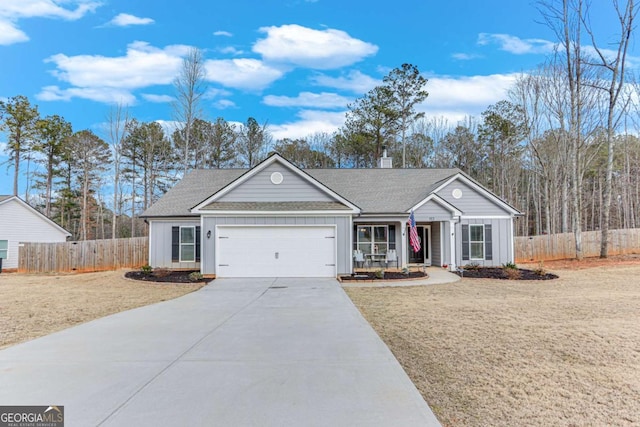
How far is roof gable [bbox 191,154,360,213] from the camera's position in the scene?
14.8m

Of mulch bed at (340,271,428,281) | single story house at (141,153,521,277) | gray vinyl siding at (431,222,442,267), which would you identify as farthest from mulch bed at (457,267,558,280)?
mulch bed at (340,271,428,281)

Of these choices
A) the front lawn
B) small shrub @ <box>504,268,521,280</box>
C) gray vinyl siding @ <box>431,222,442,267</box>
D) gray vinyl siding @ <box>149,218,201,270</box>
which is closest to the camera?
the front lawn

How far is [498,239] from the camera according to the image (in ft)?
57.4

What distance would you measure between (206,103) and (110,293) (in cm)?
2002

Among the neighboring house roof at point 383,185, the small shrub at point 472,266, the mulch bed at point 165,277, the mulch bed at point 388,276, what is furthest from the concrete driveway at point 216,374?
the small shrub at point 472,266

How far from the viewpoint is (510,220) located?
17594 millimetres

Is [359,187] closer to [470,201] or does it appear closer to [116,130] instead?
[470,201]

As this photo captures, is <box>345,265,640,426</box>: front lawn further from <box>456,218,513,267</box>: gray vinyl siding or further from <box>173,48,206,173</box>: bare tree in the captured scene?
<box>173,48,206,173</box>: bare tree

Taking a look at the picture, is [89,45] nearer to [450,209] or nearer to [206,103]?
[206,103]

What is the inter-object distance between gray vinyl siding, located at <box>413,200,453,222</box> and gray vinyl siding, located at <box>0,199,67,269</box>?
23.4 m

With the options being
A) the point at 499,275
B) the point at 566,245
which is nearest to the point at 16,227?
the point at 499,275

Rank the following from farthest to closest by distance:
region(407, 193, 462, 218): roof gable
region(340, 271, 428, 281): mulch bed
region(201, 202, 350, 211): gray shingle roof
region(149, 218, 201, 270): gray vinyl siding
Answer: region(407, 193, 462, 218): roof gable
region(149, 218, 201, 270): gray vinyl siding
region(201, 202, 350, 211): gray shingle roof
region(340, 271, 428, 281): mulch bed

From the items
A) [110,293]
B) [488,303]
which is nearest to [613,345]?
[488,303]

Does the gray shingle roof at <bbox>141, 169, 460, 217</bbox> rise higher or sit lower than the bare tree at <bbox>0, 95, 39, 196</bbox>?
lower
